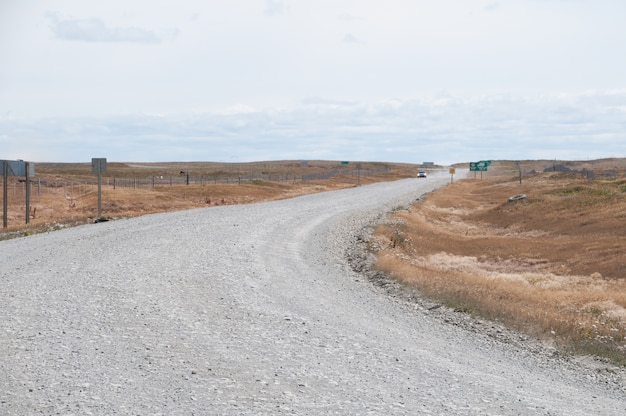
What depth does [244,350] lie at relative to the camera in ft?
34.8

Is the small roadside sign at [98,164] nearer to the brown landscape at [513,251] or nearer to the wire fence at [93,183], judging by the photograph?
the brown landscape at [513,251]

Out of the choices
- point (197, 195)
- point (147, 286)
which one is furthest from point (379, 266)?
point (197, 195)

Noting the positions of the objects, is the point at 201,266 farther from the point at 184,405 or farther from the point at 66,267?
the point at 184,405

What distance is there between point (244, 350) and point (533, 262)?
2092cm

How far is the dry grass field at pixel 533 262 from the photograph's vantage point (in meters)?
13.9

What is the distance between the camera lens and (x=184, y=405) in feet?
26.3

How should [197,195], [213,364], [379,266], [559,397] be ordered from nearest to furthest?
[559,397] → [213,364] → [379,266] → [197,195]

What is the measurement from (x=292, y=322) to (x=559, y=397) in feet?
16.8

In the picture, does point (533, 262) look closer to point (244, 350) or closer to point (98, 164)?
point (244, 350)

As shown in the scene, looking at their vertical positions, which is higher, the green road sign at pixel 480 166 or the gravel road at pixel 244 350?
the green road sign at pixel 480 166

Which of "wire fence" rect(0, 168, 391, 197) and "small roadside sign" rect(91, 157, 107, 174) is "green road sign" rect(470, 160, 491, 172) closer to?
"wire fence" rect(0, 168, 391, 197)

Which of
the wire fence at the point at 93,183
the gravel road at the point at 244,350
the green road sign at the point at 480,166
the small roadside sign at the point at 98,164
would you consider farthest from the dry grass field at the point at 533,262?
the green road sign at the point at 480,166

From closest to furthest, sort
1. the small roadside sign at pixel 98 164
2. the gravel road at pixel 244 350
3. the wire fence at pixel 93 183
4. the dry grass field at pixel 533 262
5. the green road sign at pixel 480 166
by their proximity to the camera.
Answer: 1. the gravel road at pixel 244 350
2. the dry grass field at pixel 533 262
3. the small roadside sign at pixel 98 164
4. the wire fence at pixel 93 183
5. the green road sign at pixel 480 166

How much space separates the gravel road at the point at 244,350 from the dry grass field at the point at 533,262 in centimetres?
144
